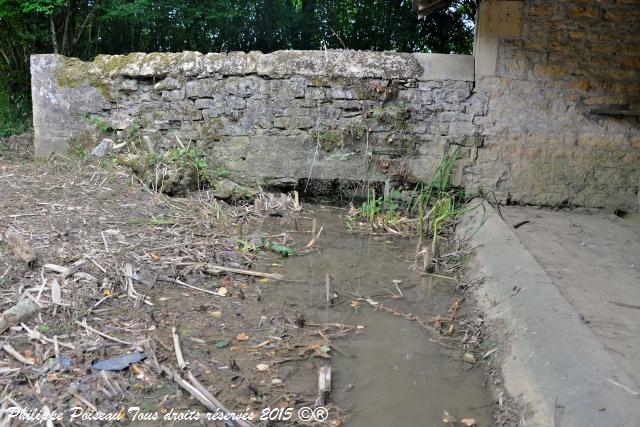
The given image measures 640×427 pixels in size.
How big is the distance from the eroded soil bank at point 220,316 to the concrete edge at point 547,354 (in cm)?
20

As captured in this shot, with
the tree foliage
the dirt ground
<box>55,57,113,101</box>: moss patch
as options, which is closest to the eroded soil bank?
the dirt ground

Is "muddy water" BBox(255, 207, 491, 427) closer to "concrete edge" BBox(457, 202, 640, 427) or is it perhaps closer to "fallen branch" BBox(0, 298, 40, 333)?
"concrete edge" BBox(457, 202, 640, 427)

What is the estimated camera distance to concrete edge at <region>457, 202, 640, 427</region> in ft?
6.36

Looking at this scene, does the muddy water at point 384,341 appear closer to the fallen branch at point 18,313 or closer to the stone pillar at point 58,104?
the fallen branch at point 18,313

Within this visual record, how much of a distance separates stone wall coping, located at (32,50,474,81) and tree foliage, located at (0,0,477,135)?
10.2 feet

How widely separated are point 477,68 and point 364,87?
1129 mm

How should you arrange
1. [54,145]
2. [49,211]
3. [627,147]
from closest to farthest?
[49,211]
[627,147]
[54,145]

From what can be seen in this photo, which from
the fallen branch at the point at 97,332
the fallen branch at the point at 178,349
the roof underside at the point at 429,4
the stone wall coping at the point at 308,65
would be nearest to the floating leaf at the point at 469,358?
the fallen branch at the point at 178,349

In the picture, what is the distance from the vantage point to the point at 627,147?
5.11 m

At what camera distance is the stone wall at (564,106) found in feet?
16.3

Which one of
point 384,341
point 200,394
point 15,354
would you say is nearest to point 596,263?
point 384,341

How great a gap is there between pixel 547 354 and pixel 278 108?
393 centimetres

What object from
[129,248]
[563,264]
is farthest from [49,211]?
[563,264]

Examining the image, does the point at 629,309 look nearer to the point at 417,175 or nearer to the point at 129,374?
the point at 129,374
